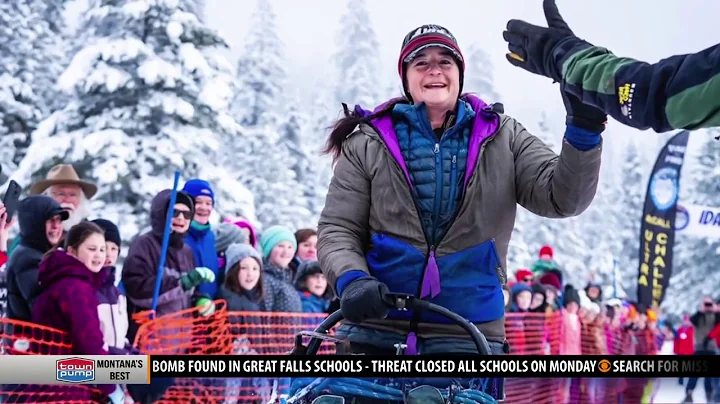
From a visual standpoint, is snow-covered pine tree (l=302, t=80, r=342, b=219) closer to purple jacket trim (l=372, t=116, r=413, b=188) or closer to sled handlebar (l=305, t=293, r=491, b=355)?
purple jacket trim (l=372, t=116, r=413, b=188)

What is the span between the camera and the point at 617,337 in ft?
47.6

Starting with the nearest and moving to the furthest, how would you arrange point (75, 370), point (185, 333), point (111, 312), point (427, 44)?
1. point (427, 44)
2. point (75, 370)
3. point (111, 312)
4. point (185, 333)

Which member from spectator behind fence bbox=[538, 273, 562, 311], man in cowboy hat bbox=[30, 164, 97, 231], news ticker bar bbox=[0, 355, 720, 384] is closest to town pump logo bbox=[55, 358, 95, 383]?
news ticker bar bbox=[0, 355, 720, 384]

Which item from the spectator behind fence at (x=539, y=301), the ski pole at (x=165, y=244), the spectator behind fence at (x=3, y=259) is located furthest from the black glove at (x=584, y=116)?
the spectator behind fence at (x=539, y=301)

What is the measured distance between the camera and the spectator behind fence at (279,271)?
6594 millimetres

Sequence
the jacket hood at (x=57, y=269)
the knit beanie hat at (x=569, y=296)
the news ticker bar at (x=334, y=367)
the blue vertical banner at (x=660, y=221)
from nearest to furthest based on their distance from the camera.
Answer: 1. the news ticker bar at (x=334, y=367)
2. the jacket hood at (x=57, y=269)
3. the knit beanie hat at (x=569, y=296)
4. the blue vertical banner at (x=660, y=221)

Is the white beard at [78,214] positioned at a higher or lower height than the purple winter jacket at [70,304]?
higher

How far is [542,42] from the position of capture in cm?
241

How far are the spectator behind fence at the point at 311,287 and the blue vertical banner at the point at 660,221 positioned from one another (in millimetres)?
7487

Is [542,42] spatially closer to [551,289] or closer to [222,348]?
[222,348]

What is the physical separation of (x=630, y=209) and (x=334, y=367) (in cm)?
3269

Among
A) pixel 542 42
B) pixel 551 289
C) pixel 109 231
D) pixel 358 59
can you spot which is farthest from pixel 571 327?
pixel 358 59

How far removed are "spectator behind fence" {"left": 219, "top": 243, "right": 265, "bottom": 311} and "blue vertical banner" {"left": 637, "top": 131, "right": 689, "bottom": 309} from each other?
8.10 m

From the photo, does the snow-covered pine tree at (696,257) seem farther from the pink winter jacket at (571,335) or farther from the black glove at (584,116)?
the black glove at (584,116)
